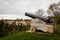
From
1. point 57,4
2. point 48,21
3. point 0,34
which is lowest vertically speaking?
point 0,34

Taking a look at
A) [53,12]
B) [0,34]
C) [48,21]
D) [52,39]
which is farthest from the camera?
[53,12]

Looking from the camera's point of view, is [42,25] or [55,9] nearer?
[42,25]

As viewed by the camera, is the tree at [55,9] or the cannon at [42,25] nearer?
the cannon at [42,25]

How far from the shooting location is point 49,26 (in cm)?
1582

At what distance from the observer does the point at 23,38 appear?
14.1 m

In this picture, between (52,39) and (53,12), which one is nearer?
(52,39)

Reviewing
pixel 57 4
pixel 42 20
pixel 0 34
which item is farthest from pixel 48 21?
pixel 57 4

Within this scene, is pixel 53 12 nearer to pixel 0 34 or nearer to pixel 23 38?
pixel 0 34

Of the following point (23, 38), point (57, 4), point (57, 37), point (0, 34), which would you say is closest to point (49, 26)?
point (57, 37)

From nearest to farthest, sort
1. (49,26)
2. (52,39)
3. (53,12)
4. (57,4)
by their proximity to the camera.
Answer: (52,39) < (49,26) < (57,4) < (53,12)

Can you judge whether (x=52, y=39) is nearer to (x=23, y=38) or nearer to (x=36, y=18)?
(x=23, y=38)

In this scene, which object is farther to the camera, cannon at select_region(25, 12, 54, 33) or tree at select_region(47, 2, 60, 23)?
tree at select_region(47, 2, 60, 23)

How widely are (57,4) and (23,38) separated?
52.8 ft

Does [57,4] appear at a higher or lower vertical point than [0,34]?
higher
